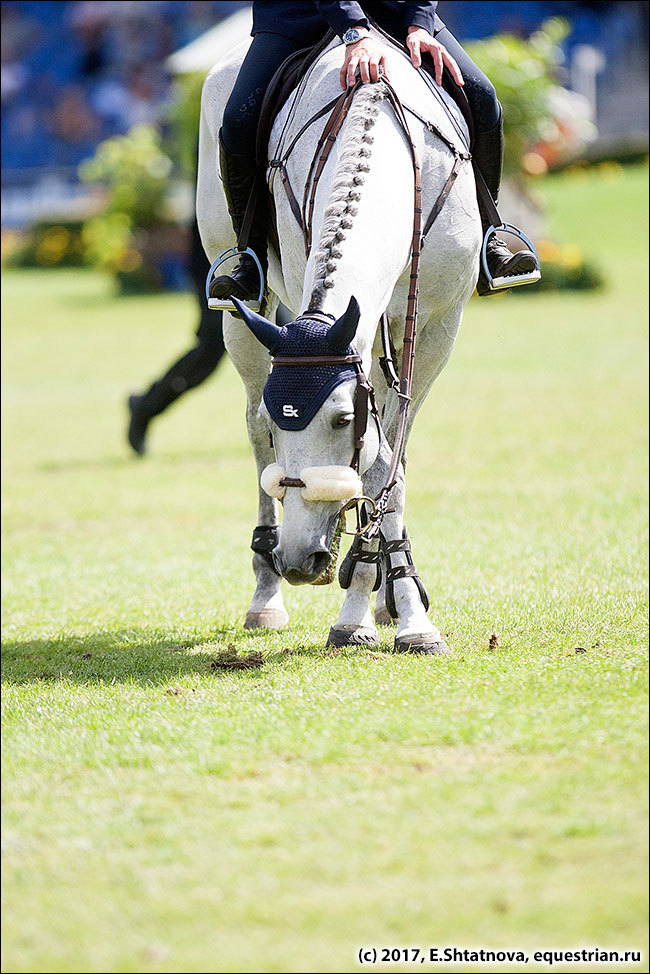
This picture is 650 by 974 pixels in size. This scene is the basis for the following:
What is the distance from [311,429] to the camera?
14.5 feet

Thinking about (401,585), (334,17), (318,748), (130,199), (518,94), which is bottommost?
(318,748)

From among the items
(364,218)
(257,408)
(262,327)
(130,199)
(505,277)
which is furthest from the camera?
(130,199)

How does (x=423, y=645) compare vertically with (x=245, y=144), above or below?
below

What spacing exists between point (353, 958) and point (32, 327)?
26617 mm

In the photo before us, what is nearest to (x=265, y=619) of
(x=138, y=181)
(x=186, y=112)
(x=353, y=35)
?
(x=353, y=35)

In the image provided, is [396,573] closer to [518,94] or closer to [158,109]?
[518,94]

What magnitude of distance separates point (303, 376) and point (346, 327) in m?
0.24

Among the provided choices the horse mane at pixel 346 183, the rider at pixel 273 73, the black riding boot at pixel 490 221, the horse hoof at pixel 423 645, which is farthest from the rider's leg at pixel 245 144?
the horse hoof at pixel 423 645

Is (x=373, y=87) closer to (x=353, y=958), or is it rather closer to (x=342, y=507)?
(x=342, y=507)

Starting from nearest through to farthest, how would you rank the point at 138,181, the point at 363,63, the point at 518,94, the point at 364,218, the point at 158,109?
the point at 364,218 < the point at 363,63 < the point at 518,94 < the point at 138,181 < the point at 158,109

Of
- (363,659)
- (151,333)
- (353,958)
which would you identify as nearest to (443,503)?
(363,659)

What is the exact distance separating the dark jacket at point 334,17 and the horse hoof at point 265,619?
2793mm

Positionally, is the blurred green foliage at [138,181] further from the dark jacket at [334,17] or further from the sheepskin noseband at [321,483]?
the sheepskin noseband at [321,483]

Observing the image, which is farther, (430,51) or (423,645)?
(430,51)
